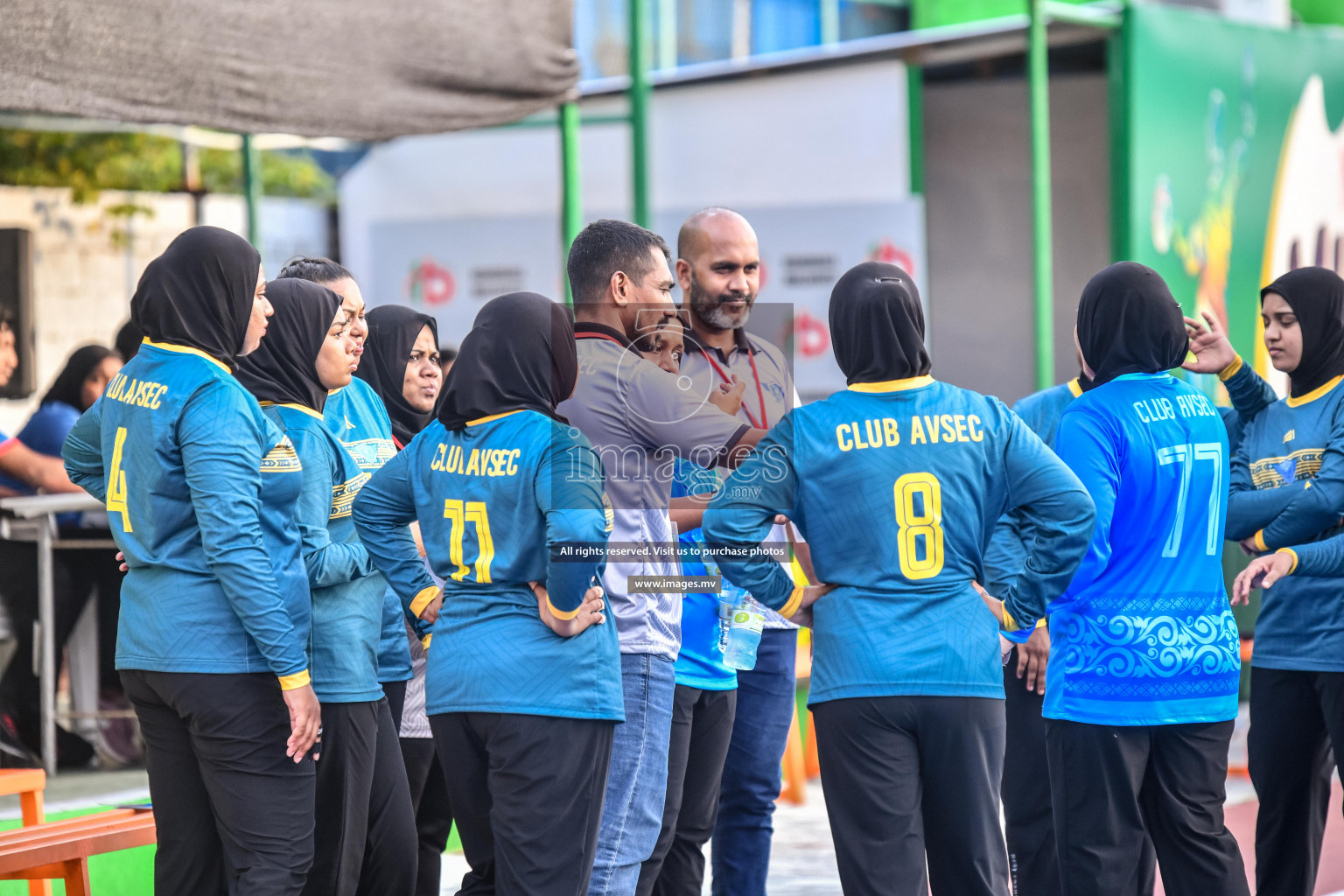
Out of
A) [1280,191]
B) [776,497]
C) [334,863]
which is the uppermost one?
[1280,191]

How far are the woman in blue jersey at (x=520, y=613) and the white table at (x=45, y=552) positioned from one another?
10.0 ft

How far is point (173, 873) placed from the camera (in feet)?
12.0

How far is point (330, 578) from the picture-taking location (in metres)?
3.86

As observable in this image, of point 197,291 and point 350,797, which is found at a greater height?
point 197,291

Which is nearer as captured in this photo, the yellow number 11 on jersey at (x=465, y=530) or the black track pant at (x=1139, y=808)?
the yellow number 11 on jersey at (x=465, y=530)

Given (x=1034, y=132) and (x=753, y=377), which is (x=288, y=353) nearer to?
(x=753, y=377)

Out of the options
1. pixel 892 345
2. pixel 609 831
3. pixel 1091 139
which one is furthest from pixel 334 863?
pixel 1091 139

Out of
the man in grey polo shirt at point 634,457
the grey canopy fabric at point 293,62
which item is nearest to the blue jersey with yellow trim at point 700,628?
the man in grey polo shirt at point 634,457

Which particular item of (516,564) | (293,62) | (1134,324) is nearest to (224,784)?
(516,564)

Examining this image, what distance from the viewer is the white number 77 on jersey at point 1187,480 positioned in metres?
3.91

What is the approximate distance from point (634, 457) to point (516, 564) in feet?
1.49

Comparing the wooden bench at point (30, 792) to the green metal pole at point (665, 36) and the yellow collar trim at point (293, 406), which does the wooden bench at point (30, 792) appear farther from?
the green metal pole at point (665, 36)

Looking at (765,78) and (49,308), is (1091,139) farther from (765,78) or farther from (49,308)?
(49,308)

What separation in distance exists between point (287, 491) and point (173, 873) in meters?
0.94
